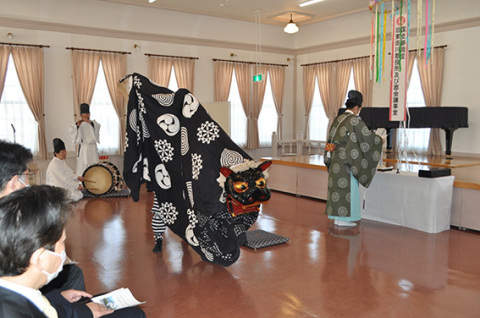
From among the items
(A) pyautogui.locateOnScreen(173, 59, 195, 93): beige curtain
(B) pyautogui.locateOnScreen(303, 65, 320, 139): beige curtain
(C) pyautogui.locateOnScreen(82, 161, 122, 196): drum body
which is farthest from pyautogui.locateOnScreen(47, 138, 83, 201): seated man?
(B) pyautogui.locateOnScreen(303, 65, 320, 139): beige curtain

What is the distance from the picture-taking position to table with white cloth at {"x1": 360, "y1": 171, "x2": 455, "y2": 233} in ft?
15.7

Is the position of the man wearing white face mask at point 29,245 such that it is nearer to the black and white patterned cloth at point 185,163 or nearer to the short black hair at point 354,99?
the black and white patterned cloth at point 185,163

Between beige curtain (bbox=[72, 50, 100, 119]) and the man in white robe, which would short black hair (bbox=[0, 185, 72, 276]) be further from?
beige curtain (bbox=[72, 50, 100, 119])

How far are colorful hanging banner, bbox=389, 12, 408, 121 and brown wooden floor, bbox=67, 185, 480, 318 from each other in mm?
1431

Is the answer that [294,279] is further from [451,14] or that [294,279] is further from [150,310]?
[451,14]

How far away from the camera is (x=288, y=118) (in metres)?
12.2

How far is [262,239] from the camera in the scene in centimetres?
452

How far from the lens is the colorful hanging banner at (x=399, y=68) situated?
4.98 metres

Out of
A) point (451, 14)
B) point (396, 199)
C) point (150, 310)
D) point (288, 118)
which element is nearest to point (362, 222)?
point (396, 199)

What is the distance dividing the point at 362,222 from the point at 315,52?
7245 mm

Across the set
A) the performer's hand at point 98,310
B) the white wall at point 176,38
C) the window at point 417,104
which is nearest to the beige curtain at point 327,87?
the white wall at point 176,38

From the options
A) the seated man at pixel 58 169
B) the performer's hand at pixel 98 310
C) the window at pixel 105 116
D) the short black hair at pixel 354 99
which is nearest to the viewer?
the performer's hand at pixel 98 310

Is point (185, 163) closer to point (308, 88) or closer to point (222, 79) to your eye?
Answer: point (222, 79)

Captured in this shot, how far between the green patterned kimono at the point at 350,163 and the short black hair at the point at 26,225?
13.6ft
